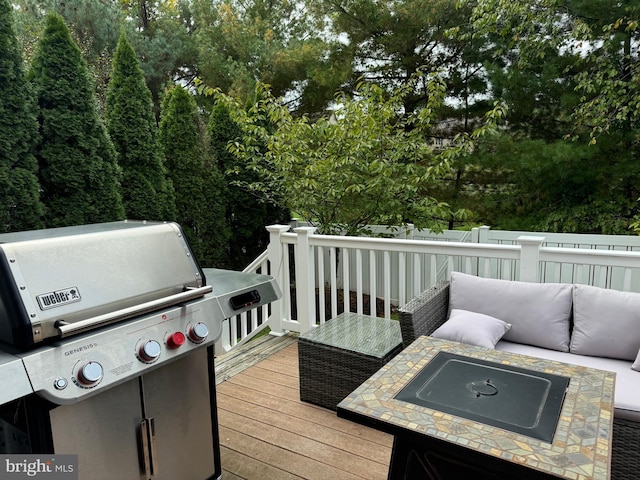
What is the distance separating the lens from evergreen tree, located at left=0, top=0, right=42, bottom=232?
3279 mm

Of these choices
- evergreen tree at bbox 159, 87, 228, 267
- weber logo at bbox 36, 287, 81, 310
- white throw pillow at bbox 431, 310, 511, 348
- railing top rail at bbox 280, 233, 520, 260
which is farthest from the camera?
evergreen tree at bbox 159, 87, 228, 267

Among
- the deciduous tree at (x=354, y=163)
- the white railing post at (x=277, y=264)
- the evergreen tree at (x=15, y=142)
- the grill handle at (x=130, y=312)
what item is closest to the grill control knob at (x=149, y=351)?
the grill handle at (x=130, y=312)

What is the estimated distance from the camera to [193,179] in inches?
204

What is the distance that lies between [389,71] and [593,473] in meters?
7.05

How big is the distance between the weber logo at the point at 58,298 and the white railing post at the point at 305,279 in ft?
8.19

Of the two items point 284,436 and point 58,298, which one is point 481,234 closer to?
point 284,436

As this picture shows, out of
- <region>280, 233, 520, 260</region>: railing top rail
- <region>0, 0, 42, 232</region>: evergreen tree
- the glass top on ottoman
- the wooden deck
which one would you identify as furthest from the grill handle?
<region>0, 0, 42, 232</region>: evergreen tree

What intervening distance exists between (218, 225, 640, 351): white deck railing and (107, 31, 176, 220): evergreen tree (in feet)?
4.96

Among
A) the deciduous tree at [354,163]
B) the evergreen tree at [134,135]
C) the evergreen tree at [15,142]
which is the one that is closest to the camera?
the evergreen tree at [15,142]

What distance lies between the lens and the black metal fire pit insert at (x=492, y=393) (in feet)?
4.24

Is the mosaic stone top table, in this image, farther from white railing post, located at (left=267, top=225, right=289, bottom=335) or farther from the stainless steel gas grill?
white railing post, located at (left=267, top=225, right=289, bottom=335)

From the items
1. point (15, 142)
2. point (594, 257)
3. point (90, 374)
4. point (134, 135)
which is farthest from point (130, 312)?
point (134, 135)

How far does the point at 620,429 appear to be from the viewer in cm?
184

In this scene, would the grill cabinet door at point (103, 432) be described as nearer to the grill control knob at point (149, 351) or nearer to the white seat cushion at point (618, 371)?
the grill control knob at point (149, 351)
